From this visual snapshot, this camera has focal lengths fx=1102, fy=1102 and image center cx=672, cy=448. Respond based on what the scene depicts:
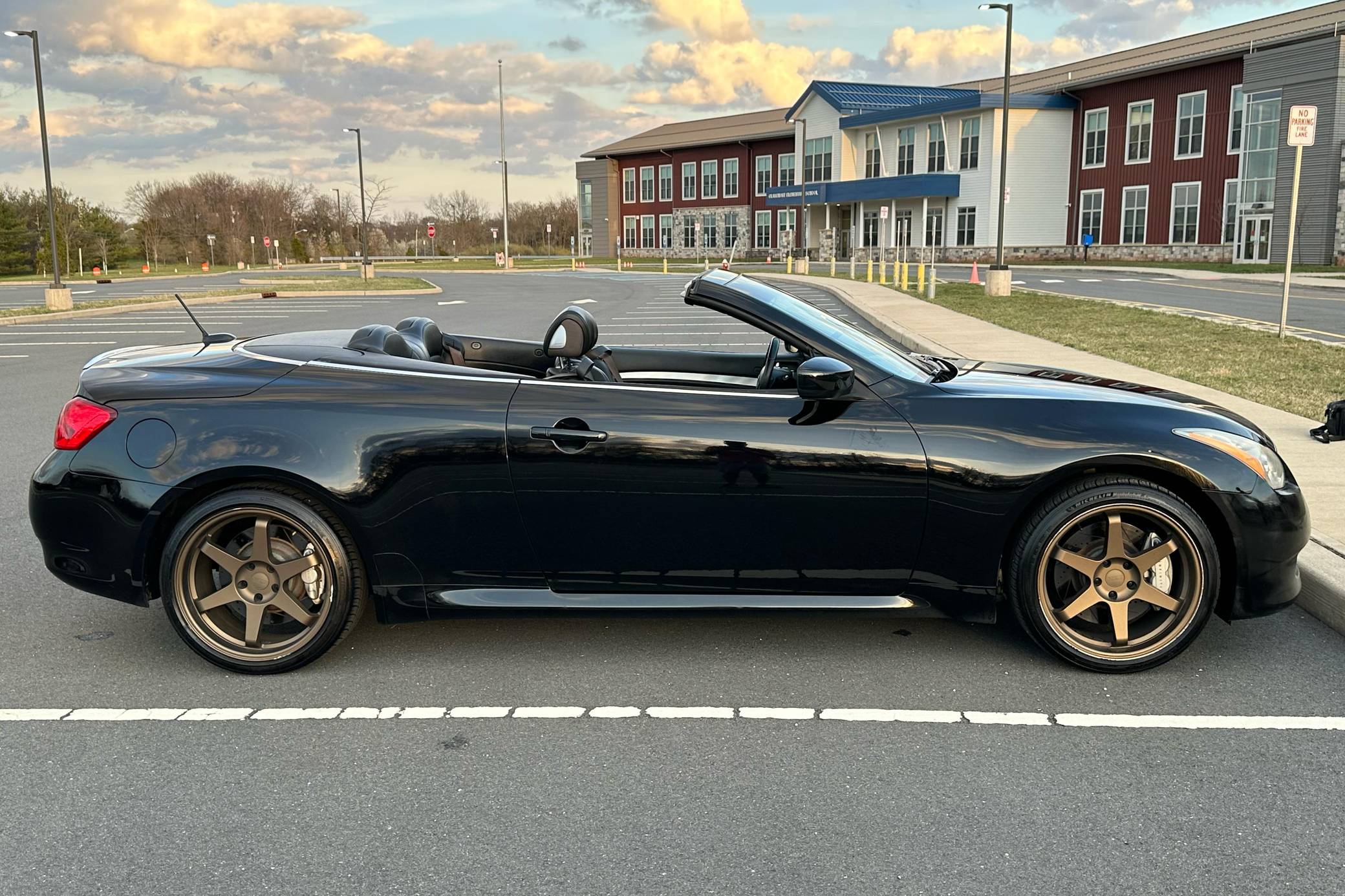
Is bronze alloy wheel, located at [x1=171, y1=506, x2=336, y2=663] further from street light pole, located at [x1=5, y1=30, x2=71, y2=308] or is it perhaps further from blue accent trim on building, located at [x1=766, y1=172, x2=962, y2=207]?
blue accent trim on building, located at [x1=766, y1=172, x2=962, y2=207]

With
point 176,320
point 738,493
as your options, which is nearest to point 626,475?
point 738,493

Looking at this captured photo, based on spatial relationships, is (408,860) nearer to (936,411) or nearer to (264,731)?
(264,731)

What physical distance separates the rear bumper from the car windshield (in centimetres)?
235

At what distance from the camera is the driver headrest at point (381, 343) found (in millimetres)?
4480

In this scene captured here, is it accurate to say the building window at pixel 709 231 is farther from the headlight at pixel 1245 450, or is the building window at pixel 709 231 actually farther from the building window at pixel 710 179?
the headlight at pixel 1245 450

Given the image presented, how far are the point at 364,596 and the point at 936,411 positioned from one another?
2.22 m

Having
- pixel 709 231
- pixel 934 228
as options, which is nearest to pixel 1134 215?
pixel 934 228

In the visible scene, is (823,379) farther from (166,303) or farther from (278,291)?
(278,291)

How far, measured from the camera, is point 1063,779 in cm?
325

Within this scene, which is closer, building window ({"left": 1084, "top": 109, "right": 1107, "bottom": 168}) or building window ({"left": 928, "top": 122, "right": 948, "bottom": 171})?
building window ({"left": 1084, "top": 109, "right": 1107, "bottom": 168})

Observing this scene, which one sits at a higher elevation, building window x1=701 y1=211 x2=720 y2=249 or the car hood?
building window x1=701 y1=211 x2=720 y2=249

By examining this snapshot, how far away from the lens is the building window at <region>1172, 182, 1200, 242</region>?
165 feet

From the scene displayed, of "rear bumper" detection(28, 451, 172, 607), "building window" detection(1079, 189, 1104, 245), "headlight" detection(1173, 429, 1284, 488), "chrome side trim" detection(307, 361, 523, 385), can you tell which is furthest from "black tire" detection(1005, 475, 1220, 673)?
"building window" detection(1079, 189, 1104, 245)

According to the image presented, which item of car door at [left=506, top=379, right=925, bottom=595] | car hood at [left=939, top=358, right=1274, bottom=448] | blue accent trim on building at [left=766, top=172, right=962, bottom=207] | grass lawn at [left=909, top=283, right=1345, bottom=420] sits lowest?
grass lawn at [left=909, top=283, right=1345, bottom=420]
